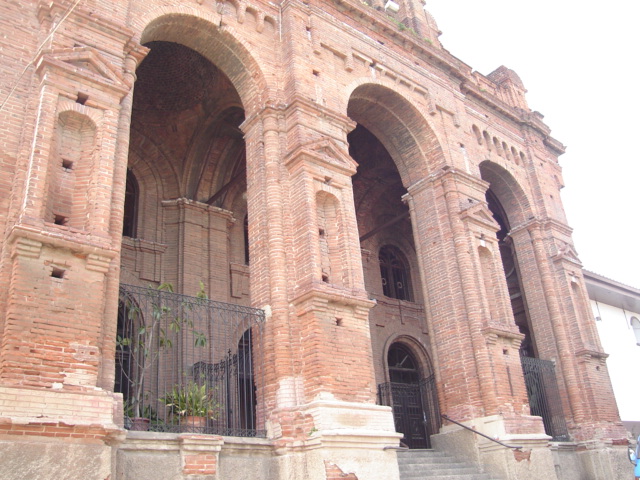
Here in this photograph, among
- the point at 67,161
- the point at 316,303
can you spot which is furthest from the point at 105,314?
the point at 316,303

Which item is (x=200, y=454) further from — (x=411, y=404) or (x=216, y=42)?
(x=411, y=404)

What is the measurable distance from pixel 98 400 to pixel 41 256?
1.83 meters

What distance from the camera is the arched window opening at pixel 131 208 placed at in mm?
14992

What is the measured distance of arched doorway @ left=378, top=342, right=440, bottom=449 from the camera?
51.5ft

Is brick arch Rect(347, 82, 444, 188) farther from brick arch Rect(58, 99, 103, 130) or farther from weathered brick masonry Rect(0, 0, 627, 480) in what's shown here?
brick arch Rect(58, 99, 103, 130)

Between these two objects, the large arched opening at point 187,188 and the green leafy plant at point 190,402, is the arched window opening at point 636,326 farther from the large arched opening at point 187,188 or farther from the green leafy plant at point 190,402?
the green leafy plant at point 190,402

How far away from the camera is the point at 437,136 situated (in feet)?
48.4

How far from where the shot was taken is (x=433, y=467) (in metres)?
11.3

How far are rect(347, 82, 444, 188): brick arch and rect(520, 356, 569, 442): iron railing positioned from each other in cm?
517

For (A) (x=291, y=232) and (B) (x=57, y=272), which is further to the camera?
(A) (x=291, y=232)

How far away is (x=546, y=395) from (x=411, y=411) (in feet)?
11.4

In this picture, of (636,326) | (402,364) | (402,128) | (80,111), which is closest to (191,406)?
(80,111)

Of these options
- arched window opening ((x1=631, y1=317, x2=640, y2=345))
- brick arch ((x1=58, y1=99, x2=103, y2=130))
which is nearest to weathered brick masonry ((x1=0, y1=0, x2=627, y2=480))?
brick arch ((x1=58, y1=99, x2=103, y2=130))

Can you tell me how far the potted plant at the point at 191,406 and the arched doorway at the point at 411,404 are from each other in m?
6.86
